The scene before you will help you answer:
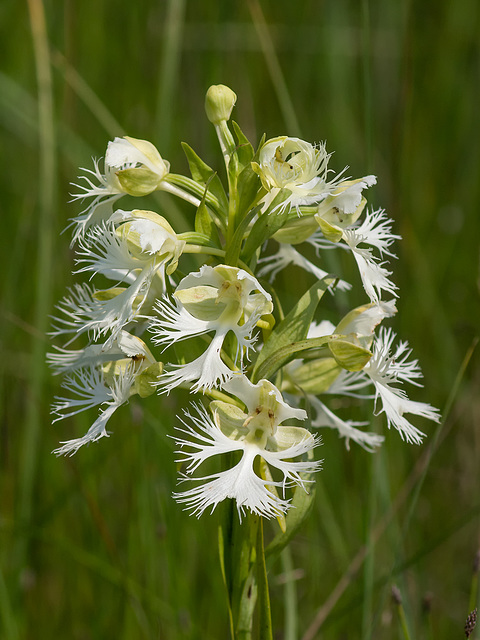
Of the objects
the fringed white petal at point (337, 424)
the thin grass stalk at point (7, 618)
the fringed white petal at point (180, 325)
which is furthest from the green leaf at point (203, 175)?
the thin grass stalk at point (7, 618)

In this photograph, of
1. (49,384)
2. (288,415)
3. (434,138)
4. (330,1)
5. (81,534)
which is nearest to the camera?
(288,415)

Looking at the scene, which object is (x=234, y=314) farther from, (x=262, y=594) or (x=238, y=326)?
(x=262, y=594)

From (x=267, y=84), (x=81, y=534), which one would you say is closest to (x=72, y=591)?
(x=81, y=534)

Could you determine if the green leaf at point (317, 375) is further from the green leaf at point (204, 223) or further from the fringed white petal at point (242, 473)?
the green leaf at point (204, 223)

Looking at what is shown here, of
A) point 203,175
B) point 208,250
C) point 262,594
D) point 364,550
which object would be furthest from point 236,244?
point 364,550

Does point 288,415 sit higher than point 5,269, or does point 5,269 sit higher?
point 5,269

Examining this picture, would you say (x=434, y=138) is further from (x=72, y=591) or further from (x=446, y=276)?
(x=72, y=591)

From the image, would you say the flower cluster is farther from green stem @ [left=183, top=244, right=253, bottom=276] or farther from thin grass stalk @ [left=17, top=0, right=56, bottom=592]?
thin grass stalk @ [left=17, top=0, right=56, bottom=592]
